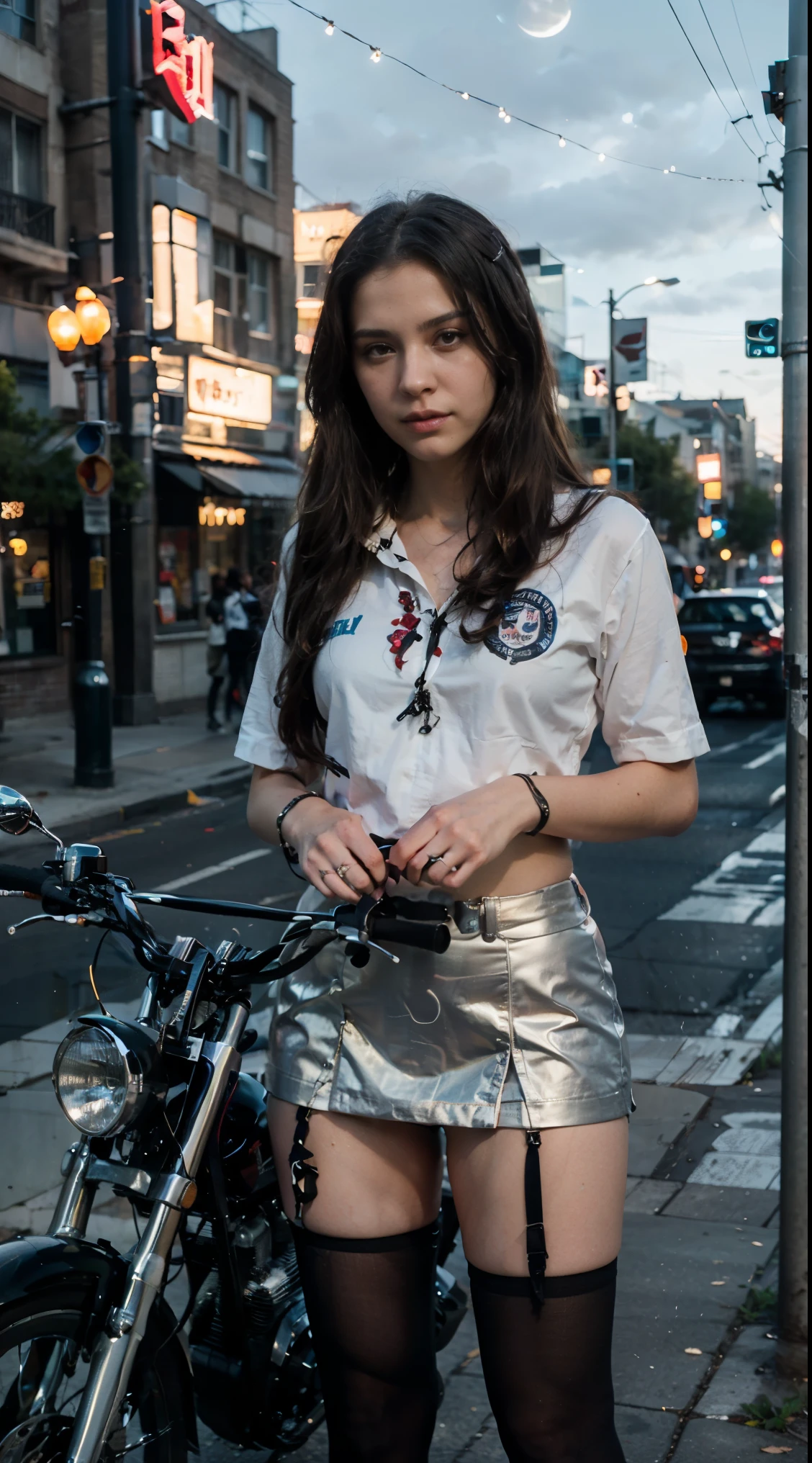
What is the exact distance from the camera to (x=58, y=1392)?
160 centimetres

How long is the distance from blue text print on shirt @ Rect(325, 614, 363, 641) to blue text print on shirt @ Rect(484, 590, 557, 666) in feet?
0.61

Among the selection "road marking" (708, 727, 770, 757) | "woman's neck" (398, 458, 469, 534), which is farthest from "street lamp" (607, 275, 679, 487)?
"road marking" (708, 727, 770, 757)

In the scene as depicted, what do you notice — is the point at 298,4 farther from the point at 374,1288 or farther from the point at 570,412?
the point at 374,1288

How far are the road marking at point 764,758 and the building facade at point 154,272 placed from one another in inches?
275

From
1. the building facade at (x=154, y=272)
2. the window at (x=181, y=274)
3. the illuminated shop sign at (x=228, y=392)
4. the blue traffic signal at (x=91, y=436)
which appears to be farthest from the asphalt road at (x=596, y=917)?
the window at (x=181, y=274)

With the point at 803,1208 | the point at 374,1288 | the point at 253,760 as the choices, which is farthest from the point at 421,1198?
the point at 803,1208

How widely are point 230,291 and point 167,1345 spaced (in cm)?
343

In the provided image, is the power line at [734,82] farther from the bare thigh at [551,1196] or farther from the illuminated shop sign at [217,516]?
the illuminated shop sign at [217,516]

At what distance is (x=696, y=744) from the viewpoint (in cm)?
154

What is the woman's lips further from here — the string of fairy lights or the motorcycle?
the string of fairy lights

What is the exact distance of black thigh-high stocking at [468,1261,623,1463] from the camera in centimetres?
144

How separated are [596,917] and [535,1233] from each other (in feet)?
17.2

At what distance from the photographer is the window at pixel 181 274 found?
363cm

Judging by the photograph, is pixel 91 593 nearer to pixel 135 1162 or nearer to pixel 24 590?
pixel 24 590
